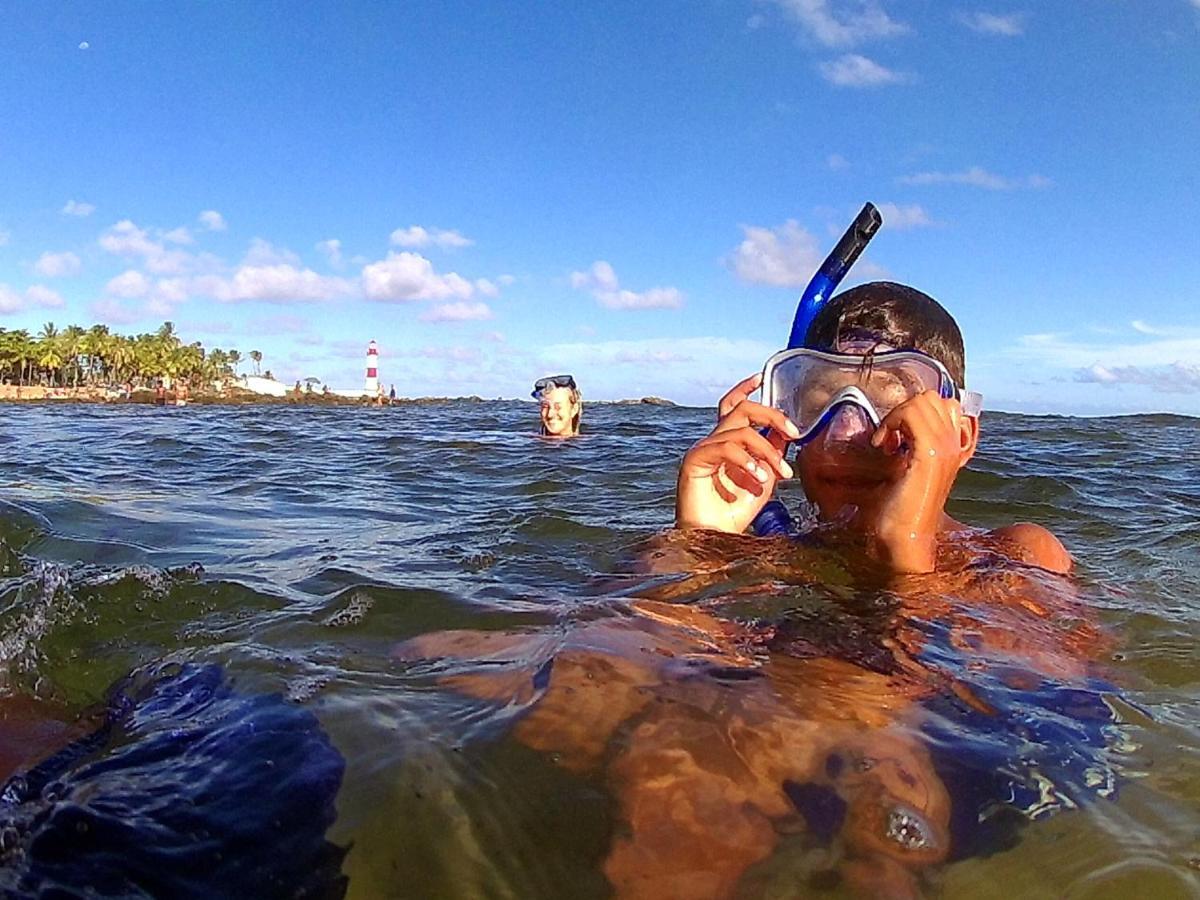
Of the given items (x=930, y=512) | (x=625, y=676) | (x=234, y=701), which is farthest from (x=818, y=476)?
(x=234, y=701)

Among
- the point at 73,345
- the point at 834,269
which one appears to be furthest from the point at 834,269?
the point at 73,345

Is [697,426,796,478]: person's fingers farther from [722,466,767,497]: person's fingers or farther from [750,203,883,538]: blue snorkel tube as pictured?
[750,203,883,538]: blue snorkel tube

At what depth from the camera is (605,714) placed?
6.41ft

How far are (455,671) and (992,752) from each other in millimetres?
1260

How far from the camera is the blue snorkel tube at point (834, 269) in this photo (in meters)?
3.51

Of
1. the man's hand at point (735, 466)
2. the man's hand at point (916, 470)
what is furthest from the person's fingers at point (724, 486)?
the man's hand at point (916, 470)

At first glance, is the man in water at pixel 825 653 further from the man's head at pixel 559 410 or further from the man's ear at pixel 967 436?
the man's head at pixel 559 410

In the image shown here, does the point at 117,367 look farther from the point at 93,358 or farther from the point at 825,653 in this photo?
the point at 825,653

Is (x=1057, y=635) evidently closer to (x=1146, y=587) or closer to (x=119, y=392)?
(x=1146, y=587)

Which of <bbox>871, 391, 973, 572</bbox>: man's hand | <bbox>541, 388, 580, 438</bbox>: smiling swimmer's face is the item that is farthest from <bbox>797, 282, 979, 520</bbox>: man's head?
<bbox>541, 388, 580, 438</bbox>: smiling swimmer's face

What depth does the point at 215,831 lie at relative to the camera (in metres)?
1.68

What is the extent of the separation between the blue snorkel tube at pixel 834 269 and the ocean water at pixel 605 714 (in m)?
0.87

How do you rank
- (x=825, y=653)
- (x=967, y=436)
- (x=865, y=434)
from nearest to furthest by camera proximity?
(x=825, y=653) < (x=865, y=434) < (x=967, y=436)

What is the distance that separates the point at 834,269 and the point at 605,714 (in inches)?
86.9
